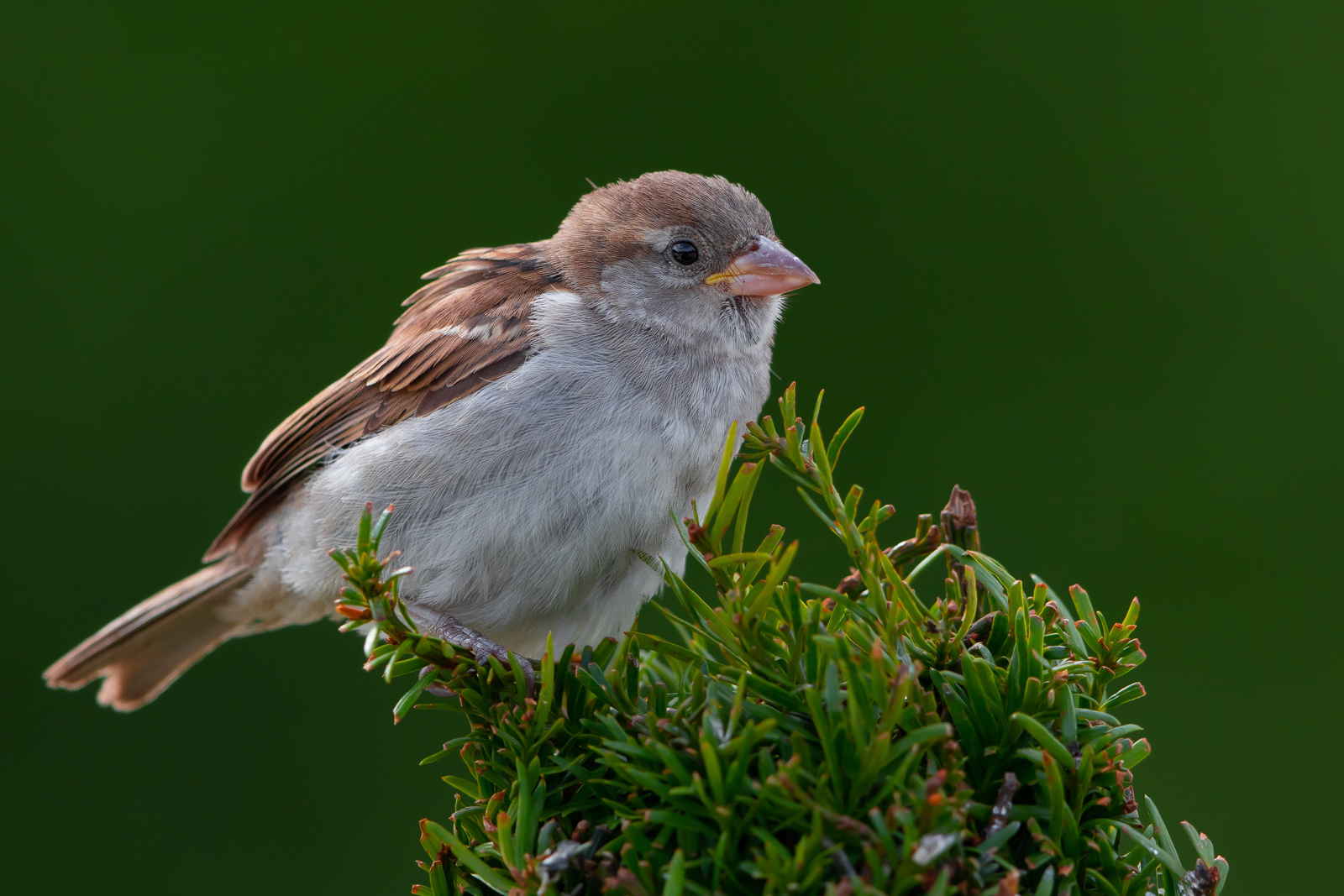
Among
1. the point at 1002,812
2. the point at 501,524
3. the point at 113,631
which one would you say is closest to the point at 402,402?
the point at 501,524

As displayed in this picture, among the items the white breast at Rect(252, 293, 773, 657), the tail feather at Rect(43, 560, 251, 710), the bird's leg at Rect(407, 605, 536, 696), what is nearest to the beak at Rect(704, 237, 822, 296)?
the white breast at Rect(252, 293, 773, 657)

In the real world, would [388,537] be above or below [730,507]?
below

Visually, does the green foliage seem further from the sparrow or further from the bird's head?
the bird's head

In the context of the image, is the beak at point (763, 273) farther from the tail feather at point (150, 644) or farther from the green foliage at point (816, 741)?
the tail feather at point (150, 644)

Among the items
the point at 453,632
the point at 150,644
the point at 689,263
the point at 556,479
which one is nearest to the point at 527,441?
the point at 556,479

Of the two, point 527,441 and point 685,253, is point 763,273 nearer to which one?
point 685,253

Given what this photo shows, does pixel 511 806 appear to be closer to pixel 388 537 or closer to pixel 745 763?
pixel 745 763
